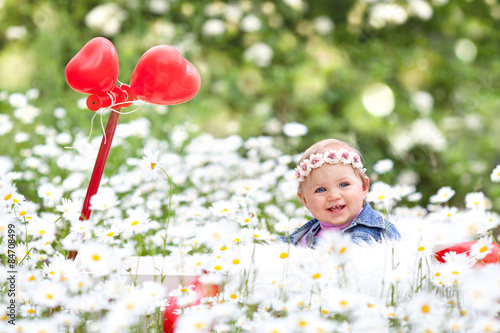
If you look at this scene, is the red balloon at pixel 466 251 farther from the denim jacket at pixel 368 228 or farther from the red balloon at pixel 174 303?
the red balloon at pixel 174 303

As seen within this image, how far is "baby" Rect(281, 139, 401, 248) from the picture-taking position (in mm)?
1261

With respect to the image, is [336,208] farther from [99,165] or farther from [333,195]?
[99,165]

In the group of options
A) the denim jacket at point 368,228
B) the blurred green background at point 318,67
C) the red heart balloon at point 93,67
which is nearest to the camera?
the red heart balloon at point 93,67

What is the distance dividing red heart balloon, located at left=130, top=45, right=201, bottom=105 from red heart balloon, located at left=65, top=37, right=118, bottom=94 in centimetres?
6

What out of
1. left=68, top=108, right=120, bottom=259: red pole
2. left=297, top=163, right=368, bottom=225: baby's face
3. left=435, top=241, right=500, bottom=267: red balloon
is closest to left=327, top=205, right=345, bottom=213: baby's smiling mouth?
left=297, top=163, right=368, bottom=225: baby's face

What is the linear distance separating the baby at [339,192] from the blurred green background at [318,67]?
4.26ft

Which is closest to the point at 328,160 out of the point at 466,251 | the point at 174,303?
the point at 466,251

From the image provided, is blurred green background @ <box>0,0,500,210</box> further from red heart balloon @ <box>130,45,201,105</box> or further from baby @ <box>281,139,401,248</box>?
red heart balloon @ <box>130,45,201,105</box>

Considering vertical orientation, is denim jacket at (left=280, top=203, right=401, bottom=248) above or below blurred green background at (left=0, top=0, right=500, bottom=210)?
below

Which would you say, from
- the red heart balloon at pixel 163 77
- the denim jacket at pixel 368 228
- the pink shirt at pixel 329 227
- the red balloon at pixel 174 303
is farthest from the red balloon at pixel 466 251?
the red heart balloon at pixel 163 77

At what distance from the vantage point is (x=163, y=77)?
106 cm

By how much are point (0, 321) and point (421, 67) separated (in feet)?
9.18

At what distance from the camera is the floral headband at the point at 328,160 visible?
1272 mm

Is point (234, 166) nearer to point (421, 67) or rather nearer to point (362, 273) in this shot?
point (362, 273)
